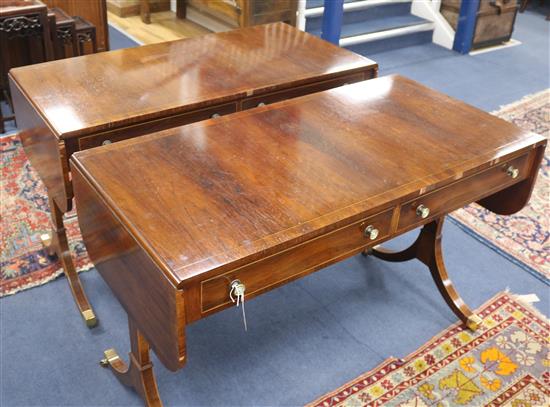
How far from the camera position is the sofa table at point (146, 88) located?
71.2 inches

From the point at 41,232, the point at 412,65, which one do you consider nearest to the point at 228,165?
the point at 41,232

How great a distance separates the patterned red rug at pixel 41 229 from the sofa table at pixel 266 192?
614mm

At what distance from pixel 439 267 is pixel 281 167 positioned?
949 mm

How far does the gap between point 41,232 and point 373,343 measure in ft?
4.71

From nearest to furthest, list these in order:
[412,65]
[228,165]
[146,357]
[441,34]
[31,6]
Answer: [228,165], [146,357], [31,6], [412,65], [441,34]

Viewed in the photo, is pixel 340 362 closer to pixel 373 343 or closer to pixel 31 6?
pixel 373 343

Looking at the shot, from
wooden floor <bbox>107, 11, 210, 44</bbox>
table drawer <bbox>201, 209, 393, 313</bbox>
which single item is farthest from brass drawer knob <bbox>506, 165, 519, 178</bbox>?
wooden floor <bbox>107, 11, 210, 44</bbox>

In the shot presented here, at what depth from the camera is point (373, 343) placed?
215cm

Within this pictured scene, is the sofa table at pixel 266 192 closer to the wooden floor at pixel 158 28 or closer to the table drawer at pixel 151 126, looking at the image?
the table drawer at pixel 151 126

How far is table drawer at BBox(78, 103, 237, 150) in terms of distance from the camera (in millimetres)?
1783

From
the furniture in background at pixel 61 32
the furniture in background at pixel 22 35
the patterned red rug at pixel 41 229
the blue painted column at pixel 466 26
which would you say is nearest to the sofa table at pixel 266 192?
the patterned red rug at pixel 41 229

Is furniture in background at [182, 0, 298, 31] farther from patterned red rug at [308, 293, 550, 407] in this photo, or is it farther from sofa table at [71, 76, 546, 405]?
patterned red rug at [308, 293, 550, 407]

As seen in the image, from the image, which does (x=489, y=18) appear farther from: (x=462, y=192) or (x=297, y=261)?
(x=297, y=261)

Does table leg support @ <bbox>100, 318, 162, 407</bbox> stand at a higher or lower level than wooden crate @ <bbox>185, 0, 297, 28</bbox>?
lower
